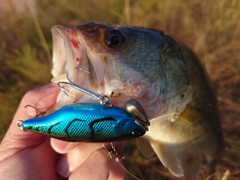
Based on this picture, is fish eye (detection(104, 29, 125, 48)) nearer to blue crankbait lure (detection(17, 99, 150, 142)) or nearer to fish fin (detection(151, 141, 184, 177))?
blue crankbait lure (detection(17, 99, 150, 142))

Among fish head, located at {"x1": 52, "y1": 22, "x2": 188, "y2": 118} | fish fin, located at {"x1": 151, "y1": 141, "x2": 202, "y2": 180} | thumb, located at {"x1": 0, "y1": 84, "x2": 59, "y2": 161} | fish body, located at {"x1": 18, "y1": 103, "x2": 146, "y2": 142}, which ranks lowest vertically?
fish fin, located at {"x1": 151, "y1": 141, "x2": 202, "y2": 180}

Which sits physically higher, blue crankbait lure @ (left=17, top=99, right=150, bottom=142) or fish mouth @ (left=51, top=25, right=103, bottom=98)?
fish mouth @ (left=51, top=25, right=103, bottom=98)

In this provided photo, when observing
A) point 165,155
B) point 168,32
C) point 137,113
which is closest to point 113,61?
point 137,113

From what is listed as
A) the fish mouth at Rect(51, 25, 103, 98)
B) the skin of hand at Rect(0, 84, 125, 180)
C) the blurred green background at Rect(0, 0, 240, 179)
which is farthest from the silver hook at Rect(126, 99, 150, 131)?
the blurred green background at Rect(0, 0, 240, 179)

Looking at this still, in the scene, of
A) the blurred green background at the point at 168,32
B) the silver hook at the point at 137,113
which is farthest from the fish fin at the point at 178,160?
the blurred green background at the point at 168,32

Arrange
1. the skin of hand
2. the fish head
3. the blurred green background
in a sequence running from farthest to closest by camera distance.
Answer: the blurred green background, the skin of hand, the fish head

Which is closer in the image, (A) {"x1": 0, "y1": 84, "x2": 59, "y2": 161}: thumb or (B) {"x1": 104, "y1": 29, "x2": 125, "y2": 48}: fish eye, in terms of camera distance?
(B) {"x1": 104, "y1": 29, "x2": 125, "y2": 48}: fish eye

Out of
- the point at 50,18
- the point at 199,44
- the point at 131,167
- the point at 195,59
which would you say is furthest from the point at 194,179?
the point at 50,18

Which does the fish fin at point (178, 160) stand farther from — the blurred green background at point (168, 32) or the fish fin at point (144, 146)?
the blurred green background at point (168, 32)
